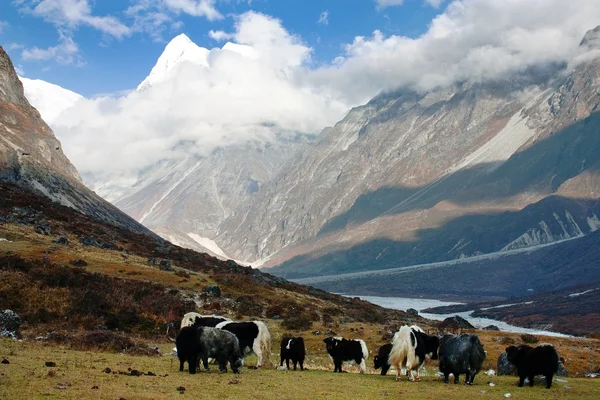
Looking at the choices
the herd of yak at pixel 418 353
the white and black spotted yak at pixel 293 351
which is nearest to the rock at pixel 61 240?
the white and black spotted yak at pixel 293 351

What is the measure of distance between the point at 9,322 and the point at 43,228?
45.4m

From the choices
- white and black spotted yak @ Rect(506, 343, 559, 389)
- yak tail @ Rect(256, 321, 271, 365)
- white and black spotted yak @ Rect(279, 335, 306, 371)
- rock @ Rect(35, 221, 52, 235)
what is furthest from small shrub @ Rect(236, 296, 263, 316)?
white and black spotted yak @ Rect(506, 343, 559, 389)

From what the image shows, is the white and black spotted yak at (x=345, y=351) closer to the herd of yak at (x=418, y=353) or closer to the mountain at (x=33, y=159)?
the herd of yak at (x=418, y=353)

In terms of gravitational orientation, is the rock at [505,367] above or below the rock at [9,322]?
below

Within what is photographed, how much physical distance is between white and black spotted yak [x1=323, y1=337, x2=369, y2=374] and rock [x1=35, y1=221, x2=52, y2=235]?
5415cm

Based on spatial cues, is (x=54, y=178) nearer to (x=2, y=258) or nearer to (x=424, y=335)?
(x=2, y=258)

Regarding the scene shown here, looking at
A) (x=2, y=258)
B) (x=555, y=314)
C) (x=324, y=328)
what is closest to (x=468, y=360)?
(x=324, y=328)

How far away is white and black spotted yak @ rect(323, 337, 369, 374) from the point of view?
2972 centimetres

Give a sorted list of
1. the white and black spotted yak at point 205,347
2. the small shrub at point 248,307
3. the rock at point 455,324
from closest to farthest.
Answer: the white and black spotted yak at point 205,347 → the small shrub at point 248,307 → the rock at point 455,324

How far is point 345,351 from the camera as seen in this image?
30109 mm

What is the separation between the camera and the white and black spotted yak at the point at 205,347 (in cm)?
2375

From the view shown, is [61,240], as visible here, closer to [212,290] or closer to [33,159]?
[212,290]

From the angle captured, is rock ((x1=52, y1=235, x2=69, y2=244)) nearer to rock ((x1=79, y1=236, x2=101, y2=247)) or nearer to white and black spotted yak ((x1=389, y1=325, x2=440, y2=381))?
rock ((x1=79, y1=236, x2=101, y2=247))

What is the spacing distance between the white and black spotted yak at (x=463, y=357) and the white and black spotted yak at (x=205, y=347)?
948 centimetres
